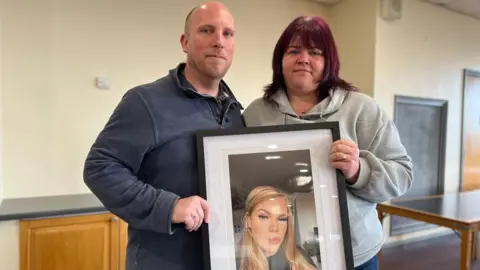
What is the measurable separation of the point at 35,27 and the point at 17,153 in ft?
3.08

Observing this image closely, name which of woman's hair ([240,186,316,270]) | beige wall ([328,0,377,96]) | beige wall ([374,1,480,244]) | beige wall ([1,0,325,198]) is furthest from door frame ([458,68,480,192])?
woman's hair ([240,186,316,270])

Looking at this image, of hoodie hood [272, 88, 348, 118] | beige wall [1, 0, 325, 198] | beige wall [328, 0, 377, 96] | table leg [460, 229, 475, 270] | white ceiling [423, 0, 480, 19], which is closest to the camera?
hoodie hood [272, 88, 348, 118]

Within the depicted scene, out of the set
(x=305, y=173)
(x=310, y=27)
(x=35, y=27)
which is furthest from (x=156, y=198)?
(x=35, y=27)

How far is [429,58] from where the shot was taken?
399cm

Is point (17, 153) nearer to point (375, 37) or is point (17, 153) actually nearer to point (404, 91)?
point (375, 37)

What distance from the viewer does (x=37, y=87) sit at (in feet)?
8.34

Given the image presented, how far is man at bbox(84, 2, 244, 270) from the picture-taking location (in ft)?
2.81

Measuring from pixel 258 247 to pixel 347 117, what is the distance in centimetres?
47

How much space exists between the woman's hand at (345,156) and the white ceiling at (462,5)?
3867 millimetres

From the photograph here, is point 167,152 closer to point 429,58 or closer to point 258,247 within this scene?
point 258,247

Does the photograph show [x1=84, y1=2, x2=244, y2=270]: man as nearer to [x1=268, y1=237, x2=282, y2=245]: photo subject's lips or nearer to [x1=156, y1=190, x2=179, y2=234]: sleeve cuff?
[x1=156, y1=190, x2=179, y2=234]: sleeve cuff

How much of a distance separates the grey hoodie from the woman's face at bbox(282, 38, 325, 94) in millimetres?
73

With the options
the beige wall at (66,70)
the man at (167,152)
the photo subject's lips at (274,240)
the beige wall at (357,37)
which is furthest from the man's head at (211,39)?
the beige wall at (357,37)

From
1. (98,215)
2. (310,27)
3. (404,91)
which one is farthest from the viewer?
(404,91)
